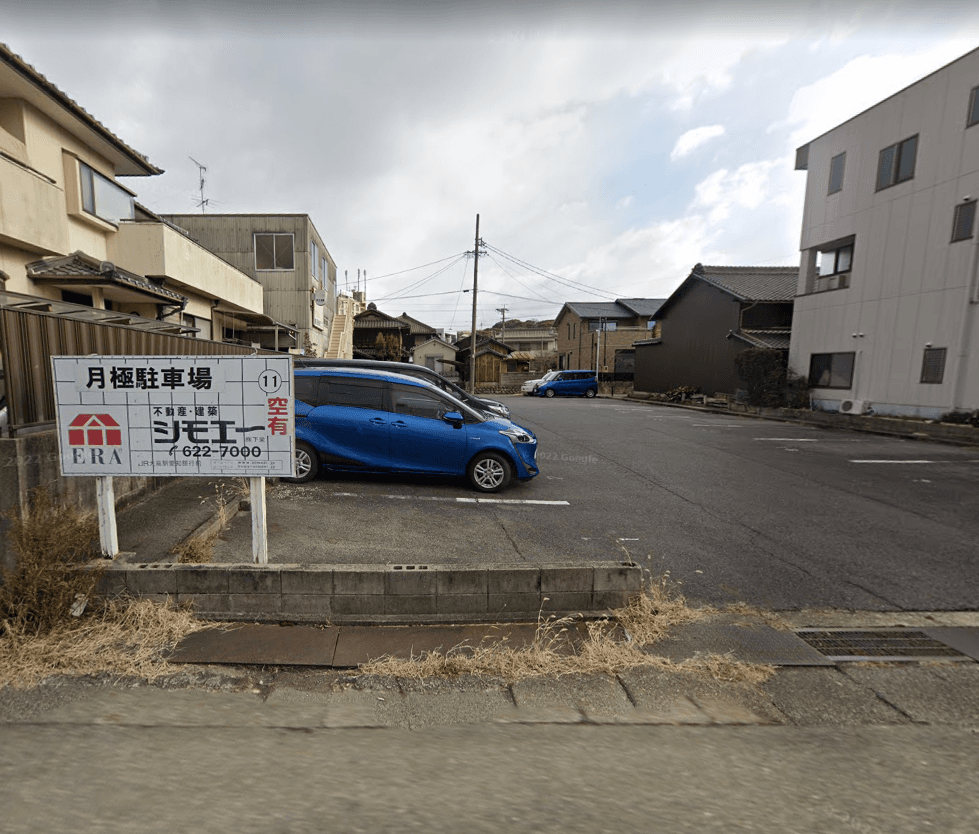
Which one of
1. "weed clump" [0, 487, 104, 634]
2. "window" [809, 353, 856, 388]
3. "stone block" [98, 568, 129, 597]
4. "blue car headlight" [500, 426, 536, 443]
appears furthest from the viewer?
"window" [809, 353, 856, 388]

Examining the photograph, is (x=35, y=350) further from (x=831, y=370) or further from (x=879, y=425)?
(x=831, y=370)

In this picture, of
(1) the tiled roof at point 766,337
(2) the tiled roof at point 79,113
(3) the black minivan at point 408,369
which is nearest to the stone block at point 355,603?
(3) the black minivan at point 408,369

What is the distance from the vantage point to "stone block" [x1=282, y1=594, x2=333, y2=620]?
10.8 ft

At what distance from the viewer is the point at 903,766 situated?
84.8 inches

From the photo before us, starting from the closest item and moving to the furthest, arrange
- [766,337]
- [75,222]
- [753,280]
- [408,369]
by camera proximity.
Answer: [408,369]
[75,222]
[766,337]
[753,280]

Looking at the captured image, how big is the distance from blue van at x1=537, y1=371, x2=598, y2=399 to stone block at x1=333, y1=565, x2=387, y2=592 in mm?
28513

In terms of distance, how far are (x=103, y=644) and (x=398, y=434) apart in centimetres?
383

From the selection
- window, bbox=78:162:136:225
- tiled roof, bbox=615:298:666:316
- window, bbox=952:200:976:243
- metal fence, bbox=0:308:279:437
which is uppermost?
tiled roof, bbox=615:298:666:316

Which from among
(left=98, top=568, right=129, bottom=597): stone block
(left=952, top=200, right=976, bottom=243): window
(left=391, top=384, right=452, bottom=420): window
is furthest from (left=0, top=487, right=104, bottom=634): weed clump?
(left=952, top=200, right=976, bottom=243): window

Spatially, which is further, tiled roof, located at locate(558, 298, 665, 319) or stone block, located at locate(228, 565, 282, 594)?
tiled roof, located at locate(558, 298, 665, 319)

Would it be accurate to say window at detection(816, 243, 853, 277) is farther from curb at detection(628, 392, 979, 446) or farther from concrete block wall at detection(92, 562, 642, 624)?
concrete block wall at detection(92, 562, 642, 624)

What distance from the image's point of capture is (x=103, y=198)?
36.2 ft

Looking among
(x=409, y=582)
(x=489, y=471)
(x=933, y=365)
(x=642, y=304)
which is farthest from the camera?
(x=642, y=304)

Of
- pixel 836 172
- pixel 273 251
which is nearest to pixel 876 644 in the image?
pixel 836 172
